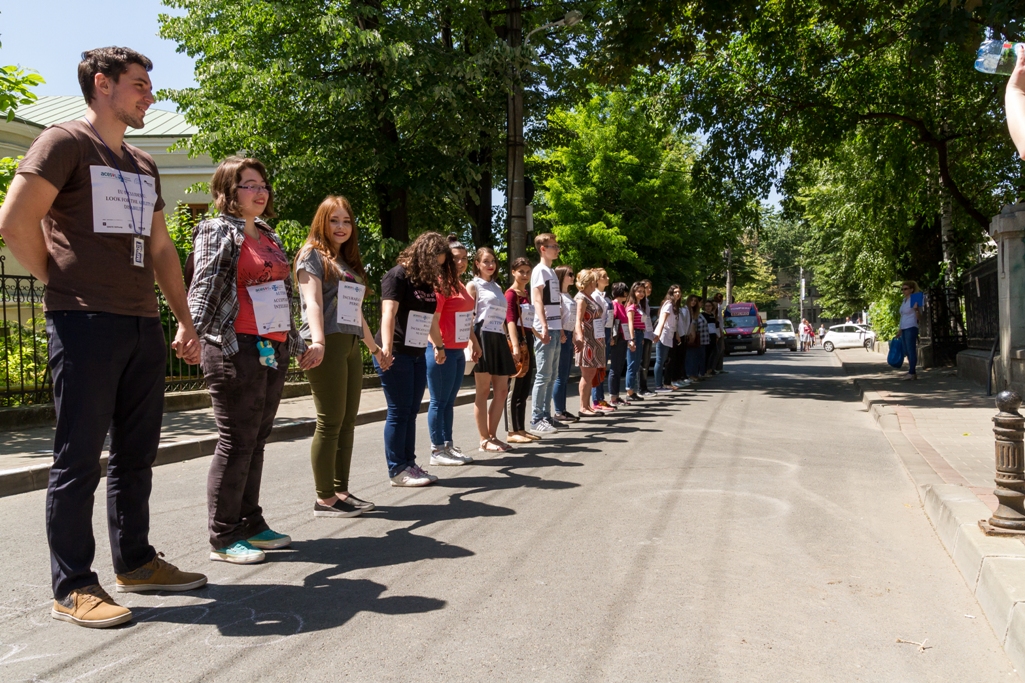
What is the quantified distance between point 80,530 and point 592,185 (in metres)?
32.6

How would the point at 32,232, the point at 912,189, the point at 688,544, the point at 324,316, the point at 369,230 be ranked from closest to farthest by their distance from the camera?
the point at 32,232
the point at 688,544
the point at 324,316
the point at 912,189
the point at 369,230

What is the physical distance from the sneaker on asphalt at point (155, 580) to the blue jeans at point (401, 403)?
2503 mm

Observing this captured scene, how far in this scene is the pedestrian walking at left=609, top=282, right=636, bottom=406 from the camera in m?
13.9

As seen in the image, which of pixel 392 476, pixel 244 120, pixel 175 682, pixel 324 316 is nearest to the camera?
pixel 175 682

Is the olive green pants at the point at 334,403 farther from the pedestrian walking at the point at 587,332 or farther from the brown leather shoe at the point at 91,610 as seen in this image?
the pedestrian walking at the point at 587,332

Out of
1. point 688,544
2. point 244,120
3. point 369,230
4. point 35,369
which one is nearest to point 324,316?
point 688,544

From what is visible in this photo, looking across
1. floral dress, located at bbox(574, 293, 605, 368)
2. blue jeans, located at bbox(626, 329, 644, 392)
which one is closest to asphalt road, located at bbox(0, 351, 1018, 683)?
floral dress, located at bbox(574, 293, 605, 368)

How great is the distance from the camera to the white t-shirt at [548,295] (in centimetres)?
980

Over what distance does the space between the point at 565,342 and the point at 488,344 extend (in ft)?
8.65

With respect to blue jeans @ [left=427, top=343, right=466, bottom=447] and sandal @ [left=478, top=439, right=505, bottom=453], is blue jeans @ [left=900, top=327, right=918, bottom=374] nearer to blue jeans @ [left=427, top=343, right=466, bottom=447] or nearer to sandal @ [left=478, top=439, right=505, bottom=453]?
sandal @ [left=478, top=439, right=505, bottom=453]

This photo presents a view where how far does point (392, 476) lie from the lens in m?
7.01

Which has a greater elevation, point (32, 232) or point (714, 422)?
point (32, 232)

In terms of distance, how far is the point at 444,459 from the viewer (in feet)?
26.3

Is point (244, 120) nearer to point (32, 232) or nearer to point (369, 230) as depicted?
point (369, 230)
